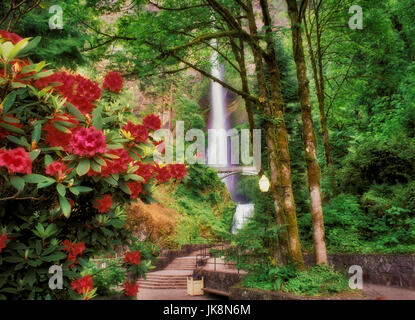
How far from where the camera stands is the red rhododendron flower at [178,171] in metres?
3.30

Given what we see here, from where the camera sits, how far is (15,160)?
1771 mm

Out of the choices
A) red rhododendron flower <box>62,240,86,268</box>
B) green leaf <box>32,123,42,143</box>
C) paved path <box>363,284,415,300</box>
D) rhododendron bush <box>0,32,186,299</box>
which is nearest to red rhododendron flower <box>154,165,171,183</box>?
rhododendron bush <box>0,32,186,299</box>

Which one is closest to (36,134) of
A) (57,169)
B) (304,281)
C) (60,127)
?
(60,127)

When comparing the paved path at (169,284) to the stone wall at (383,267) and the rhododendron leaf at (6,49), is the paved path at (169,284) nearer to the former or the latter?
the stone wall at (383,267)

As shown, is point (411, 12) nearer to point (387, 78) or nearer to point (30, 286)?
point (387, 78)

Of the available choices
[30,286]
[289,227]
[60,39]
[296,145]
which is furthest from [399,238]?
[60,39]

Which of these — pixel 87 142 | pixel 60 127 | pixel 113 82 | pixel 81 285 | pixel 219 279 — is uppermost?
pixel 113 82

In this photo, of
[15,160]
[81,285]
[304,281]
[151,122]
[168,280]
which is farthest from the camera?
[168,280]

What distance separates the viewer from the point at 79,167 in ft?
6.49

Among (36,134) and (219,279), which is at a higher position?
(36,134)

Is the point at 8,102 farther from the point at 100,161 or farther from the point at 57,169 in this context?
the point at 100,161

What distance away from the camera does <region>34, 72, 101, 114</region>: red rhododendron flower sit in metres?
2.44

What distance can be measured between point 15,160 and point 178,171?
5.70 ft

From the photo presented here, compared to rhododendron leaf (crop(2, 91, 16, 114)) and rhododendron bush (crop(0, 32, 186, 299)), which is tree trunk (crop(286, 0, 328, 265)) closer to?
rhododendron bush (crop(0, 32, 186, 299))
